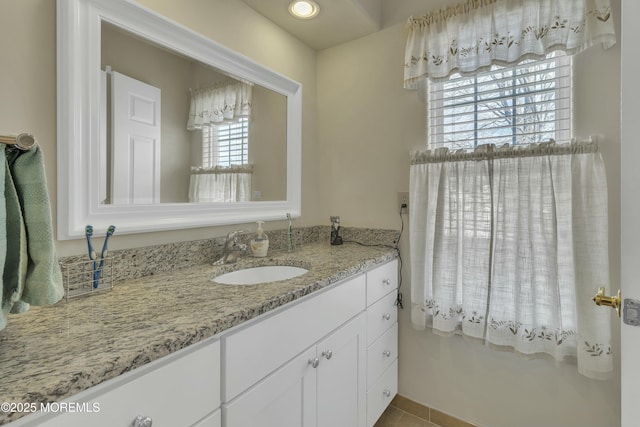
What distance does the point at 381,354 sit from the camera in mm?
1584

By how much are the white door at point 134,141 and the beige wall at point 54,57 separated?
156 mm

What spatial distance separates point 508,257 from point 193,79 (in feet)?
5.27

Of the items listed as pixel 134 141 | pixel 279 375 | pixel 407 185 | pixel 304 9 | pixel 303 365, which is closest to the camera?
pixel 279 375

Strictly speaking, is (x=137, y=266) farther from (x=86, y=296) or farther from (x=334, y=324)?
(x=334, y=324)

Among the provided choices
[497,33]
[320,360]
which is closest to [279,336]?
[320,360]

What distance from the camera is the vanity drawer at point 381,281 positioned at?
4.83 feet

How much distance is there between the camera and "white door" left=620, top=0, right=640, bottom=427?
2.23 ft

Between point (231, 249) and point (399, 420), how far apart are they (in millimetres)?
1339

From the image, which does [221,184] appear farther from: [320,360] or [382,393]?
Answer: [382,393]

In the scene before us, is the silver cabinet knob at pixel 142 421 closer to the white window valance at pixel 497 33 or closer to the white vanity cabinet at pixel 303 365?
the white vanity cabinet at pixel 303 365

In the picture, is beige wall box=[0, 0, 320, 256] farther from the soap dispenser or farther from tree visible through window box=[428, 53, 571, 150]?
tree visible through window box=[428, 53, 571, 150]

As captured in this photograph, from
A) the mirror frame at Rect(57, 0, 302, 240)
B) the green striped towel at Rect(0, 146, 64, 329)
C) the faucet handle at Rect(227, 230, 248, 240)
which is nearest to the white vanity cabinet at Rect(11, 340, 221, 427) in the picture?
the green striped towel at Rect(0, 146, 64, 329)

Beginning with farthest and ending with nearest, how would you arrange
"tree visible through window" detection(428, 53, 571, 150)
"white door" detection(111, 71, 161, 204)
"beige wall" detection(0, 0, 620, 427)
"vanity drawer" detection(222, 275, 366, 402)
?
"tree visible through window" detection(428, 53, 571, 150) < "white door" detection(111, 71, 161, 204) < "beige wall" detection(0, 0, 620, 427) < "vanity drawer" detection(222, 275, 366, 402)

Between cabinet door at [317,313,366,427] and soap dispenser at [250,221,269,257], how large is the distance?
554 mm
